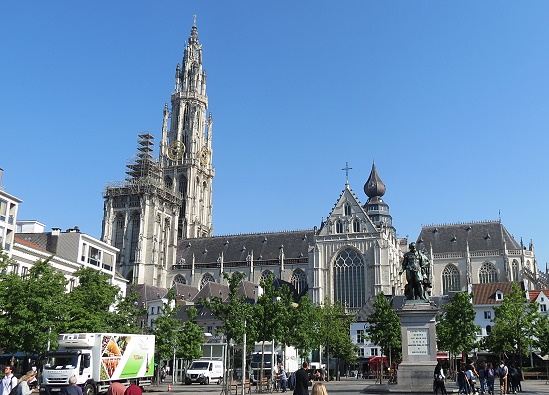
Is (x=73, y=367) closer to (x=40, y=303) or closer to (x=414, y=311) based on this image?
(x=40, y=303)

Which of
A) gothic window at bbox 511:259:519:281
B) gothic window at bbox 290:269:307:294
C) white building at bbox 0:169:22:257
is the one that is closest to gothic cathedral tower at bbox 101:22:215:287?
gothic window at bbox 290:269:307:294

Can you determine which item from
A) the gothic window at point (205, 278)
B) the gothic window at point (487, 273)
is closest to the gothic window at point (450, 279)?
the gothic window at point (487, 273)

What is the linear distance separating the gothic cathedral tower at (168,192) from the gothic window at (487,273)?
54.1 metres

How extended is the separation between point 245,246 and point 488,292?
4575 centimetres

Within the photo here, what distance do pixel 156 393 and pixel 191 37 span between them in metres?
117

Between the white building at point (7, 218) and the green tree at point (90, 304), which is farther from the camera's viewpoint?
the white building at point (7, 218)

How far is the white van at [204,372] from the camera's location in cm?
4844

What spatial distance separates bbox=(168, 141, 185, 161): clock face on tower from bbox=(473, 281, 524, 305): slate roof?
67.3 m

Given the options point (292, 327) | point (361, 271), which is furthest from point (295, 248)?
point (292, 327)

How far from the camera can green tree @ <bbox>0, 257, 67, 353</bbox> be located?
33281 millimetres

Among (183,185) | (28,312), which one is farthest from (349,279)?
(28,312)

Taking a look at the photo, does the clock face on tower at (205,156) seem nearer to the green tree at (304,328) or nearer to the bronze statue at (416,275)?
the green tree at (304,328)

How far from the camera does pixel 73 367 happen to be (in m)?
27.8

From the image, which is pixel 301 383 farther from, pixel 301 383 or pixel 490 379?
pixel 490 379
